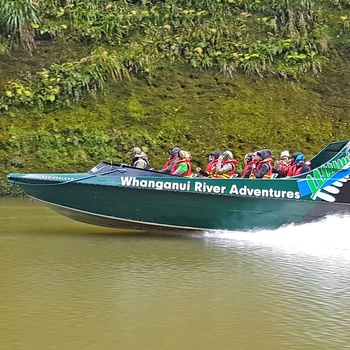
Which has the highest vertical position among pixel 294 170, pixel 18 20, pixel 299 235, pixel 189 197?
pixel 18 20

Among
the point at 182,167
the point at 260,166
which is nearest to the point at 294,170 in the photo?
the point at 260,166

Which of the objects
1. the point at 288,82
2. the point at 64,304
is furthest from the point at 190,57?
the point at 64,304

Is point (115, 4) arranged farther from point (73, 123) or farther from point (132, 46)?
point (73, 123)

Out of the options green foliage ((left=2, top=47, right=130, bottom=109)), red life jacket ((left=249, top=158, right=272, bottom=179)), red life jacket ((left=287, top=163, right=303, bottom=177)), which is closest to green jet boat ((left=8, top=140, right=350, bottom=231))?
red life jacket ((left=249, top=158, right=272, bottom=179))

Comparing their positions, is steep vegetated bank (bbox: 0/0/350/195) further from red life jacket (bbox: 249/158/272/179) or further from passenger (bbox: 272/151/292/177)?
red life jacket (bbox: 249/158/272/179)

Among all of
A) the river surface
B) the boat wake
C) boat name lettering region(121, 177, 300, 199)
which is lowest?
the river surface

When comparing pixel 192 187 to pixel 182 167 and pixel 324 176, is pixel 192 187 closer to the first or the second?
pixel 182 167

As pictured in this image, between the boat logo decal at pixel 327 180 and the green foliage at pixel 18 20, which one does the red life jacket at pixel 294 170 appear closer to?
the boat logo decal at pixel 327 180

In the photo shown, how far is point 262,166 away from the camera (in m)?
11.8

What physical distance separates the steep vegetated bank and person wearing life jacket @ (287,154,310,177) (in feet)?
20.0

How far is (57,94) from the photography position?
65.3 ft

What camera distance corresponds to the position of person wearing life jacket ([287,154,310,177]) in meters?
12.0

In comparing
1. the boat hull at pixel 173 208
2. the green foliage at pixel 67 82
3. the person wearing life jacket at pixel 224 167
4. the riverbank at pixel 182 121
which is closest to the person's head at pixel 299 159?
the boat hull at pixel 173 208

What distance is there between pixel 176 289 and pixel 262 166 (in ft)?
15.5
